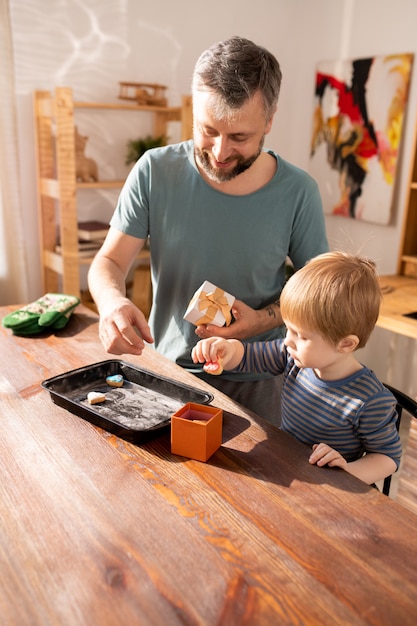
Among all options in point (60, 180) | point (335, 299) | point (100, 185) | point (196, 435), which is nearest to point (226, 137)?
point (335, 299)

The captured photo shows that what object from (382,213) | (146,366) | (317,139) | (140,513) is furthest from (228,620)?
(317,139)

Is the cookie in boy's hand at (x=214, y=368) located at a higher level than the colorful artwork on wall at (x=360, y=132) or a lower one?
lower

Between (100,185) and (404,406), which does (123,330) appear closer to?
(404,406)

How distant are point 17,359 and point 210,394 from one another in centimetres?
62

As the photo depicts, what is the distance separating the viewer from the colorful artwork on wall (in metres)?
3.60

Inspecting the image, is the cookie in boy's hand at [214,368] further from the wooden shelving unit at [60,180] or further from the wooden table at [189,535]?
the wooden shelving unit at [60,180]

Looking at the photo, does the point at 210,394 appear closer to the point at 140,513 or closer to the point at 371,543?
the point at 140,513

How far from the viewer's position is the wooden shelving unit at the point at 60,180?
326cm

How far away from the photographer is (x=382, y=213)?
3.80m

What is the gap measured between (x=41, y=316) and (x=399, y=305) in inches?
75.0

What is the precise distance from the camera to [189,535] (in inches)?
37.4

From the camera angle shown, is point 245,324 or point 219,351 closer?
point 219,351

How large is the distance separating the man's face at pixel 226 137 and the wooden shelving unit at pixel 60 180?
6.17 ft

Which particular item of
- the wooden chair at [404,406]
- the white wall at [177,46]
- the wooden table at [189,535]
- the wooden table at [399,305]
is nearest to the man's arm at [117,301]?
the wooden table at [189,535]
